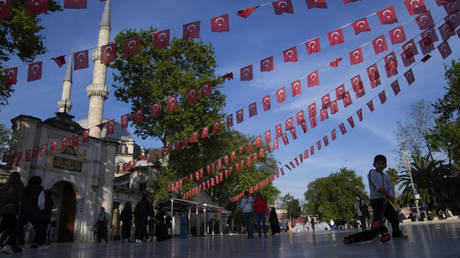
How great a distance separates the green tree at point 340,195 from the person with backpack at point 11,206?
54.7 meters

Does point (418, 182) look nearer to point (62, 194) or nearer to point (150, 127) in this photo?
point (150, 127)

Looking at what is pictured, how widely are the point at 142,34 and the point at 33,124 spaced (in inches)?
359

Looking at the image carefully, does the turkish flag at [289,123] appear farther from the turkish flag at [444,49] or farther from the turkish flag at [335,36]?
the turkish flag at [444,49]

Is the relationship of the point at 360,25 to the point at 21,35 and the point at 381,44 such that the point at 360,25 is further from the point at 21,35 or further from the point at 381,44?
the point at 21,35

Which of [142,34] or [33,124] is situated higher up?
[142,34]

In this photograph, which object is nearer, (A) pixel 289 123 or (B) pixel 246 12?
(B) pixel 246 12

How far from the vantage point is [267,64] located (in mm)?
10492

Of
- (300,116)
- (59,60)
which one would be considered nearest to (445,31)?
(300,116)

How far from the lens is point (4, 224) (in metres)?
6.55

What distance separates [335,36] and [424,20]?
99.3 inches

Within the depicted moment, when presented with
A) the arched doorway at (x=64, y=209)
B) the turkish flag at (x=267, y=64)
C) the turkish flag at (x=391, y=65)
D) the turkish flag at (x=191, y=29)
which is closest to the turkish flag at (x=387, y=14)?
the turkish flag at (x=391, y=65)

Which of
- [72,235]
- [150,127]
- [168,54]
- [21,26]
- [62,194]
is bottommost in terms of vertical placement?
[72,235]

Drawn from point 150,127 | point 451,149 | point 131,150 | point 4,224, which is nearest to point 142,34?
point 150,127

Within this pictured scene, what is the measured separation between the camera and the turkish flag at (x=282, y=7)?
25.3 ft
